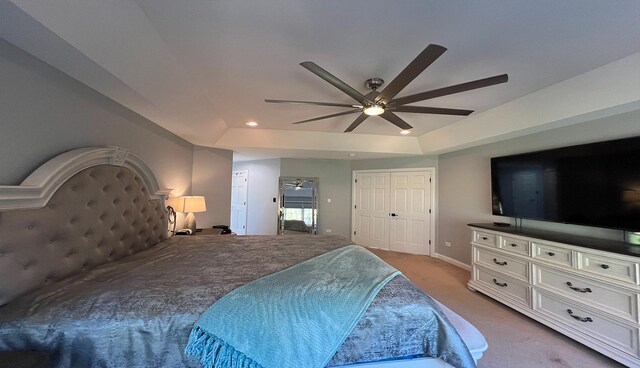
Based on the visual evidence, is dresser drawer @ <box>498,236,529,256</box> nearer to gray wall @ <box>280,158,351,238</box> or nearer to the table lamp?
gray wall @ <box>280,158,351,238</box>

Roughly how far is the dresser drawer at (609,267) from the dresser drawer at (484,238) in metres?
0.89

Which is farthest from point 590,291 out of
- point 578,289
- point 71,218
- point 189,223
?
point 189,223

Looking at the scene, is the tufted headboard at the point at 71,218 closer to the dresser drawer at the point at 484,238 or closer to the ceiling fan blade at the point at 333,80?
the ceiling fan blade at the point at 333,80

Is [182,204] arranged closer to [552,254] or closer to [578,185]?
[552,254]

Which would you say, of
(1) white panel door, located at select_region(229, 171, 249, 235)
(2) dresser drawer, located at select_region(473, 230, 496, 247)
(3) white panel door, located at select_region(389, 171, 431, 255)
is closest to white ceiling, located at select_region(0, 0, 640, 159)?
(2) dresser drawer, located at select_region(473, 230, 496, 247)

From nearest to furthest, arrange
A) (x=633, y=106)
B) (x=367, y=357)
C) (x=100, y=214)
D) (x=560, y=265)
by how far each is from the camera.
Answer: (x=367, y=357) < (x=100, y=214) < (x=633, y=106) < (x=560, y=265)

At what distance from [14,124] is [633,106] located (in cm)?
470

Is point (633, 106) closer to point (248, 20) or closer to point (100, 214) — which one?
point (248, 20)

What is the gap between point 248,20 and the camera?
5.07 ft

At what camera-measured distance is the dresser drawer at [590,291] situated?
1.81 m

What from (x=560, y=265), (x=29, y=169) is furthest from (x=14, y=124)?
(x=560, y=265)

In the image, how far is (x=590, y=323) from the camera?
6.53ft

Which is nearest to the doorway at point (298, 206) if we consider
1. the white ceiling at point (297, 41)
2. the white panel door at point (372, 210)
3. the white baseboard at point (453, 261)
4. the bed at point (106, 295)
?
the white panel door at point (372, 210)

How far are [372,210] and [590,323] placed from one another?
3.83m
